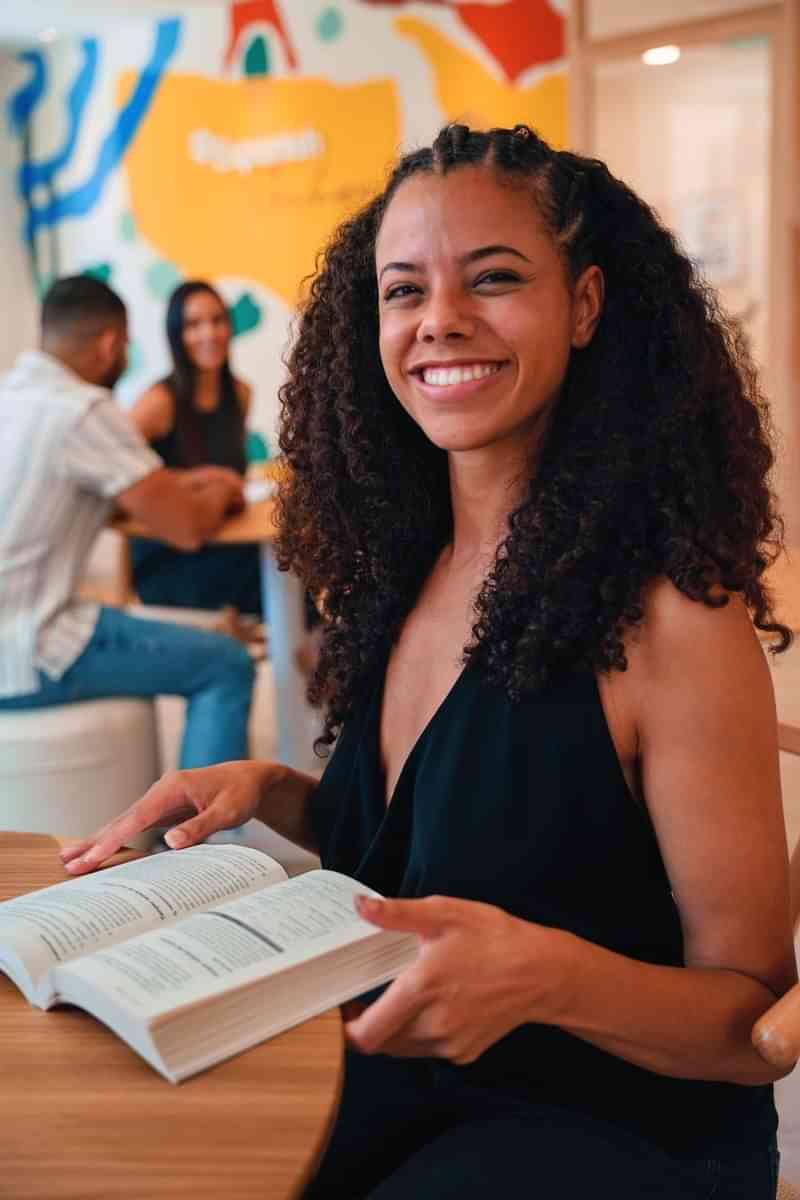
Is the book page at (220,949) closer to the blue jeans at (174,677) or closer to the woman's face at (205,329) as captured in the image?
the blue jeans at (174,677)

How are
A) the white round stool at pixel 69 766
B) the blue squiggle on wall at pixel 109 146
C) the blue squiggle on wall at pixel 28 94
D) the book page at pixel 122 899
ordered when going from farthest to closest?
the blue squiggle on wall at pixel 28 94 < the blue squiggle on wall at pixel 109 146 < the white round stool at pixel 69 766 < the book page at pixel 122 899

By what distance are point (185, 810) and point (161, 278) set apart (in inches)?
235

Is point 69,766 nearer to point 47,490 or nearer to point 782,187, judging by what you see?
point 47,490

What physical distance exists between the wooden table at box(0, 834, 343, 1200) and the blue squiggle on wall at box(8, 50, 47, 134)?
6930 mm

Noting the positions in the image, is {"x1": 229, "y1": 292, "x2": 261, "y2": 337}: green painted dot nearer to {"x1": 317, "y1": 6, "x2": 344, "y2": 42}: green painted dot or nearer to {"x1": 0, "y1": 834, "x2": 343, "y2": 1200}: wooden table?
{"x1": 317, "y1": 6, "x2": 344, "y2": 42}: green painted dot

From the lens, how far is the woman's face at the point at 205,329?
4277 millimetres

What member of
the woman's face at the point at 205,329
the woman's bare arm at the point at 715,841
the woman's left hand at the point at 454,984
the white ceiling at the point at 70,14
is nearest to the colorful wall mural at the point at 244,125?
the white ceiling at the point at 70,14

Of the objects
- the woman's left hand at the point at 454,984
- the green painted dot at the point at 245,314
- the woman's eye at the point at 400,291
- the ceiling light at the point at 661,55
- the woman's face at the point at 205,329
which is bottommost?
the woman's left hand at the point at 454,984

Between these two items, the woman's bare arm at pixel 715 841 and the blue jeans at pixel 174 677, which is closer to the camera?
the woman's bare arm at pixel 715 841

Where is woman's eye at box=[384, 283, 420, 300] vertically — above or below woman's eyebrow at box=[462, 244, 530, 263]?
below

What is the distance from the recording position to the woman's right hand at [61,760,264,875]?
112 centimetres

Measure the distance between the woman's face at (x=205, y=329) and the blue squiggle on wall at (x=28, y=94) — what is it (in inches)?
132

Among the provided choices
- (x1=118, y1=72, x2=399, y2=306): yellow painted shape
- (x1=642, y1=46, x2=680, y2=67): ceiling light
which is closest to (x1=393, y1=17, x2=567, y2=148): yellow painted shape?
(x1=118, y1=72, x2=399, y2=306): yellow painted shape

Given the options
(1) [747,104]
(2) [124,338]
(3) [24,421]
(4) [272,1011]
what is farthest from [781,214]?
(4) [272,1011]
